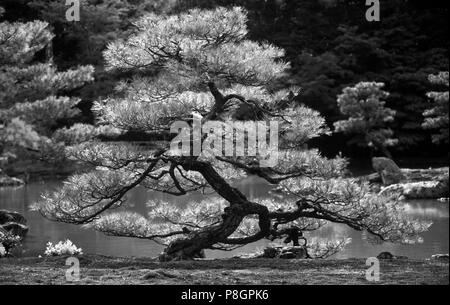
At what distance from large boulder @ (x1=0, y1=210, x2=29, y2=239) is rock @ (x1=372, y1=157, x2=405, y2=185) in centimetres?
817

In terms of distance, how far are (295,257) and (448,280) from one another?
2214 millimetres

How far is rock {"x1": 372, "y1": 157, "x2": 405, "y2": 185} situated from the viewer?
45.2 ft

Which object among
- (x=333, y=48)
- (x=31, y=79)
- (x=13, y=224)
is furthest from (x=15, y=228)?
(x=333, y=48)

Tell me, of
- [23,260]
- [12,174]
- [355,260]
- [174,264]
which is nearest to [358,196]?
[355,260]

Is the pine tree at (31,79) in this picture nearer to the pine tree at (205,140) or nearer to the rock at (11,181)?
the pine tree at (205,140)

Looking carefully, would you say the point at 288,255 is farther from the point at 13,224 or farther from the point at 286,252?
the point at 13,224

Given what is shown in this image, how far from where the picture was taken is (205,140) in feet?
18.7

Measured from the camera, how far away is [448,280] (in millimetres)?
3688

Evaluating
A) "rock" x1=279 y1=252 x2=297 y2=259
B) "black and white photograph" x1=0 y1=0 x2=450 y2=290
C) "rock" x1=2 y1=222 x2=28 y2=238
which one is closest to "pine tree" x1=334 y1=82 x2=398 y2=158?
"black and white photograph" x1=0 y1=0 x2=450 y2=290

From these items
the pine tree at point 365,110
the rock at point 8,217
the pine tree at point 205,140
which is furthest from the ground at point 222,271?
the pine tree at point 365,110

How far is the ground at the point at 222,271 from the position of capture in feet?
12.9

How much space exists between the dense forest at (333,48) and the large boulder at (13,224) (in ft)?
32.4

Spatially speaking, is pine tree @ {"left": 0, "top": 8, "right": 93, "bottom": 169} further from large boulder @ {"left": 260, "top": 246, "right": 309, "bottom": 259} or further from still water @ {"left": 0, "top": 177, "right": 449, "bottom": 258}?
large boulder @ {"left": 260, "top": 246, "right": 309, "bottom": 259}

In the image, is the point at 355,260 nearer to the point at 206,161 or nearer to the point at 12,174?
the point at 206,161
